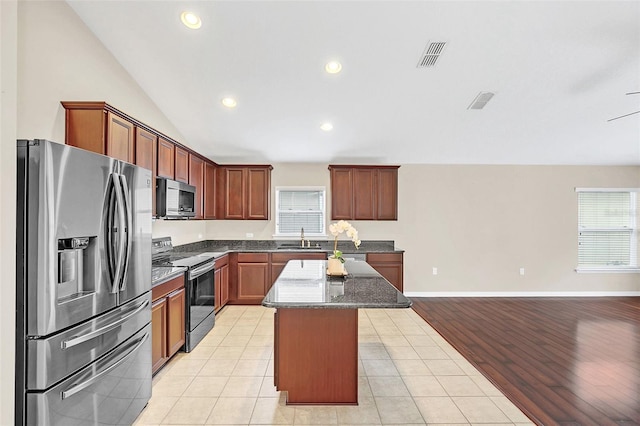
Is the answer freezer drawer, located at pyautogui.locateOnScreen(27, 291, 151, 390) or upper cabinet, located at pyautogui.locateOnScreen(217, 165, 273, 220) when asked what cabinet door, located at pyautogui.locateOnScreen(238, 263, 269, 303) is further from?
freezer drawer, located at pyautogui.locateOnScreen(27, 291, 151, 390)

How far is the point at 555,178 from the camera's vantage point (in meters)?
5.61

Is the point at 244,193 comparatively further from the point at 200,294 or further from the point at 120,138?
the point at 120,138

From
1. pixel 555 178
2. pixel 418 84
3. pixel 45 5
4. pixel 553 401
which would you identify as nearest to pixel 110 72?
pixel 45 5

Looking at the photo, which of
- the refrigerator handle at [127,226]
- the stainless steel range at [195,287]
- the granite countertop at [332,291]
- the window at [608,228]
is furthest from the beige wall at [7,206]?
the window at [608,228]

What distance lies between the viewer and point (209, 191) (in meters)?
4.93

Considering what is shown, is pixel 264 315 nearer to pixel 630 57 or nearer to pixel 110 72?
pixel 110 72

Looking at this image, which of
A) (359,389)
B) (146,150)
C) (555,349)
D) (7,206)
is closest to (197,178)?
(146,150)

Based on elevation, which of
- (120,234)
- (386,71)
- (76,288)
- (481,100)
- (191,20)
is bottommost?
(76,288)

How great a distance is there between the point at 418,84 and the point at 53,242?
3.52 meters

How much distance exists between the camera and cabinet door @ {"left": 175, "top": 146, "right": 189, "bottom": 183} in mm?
3723

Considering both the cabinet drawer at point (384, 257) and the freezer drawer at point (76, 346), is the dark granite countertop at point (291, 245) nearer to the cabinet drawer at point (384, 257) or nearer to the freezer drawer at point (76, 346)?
the cabinet drawer at point (384, 257)

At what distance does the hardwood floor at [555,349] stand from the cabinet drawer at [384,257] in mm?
830

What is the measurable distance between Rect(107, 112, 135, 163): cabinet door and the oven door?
1.34 metres

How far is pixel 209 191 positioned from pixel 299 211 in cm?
162
